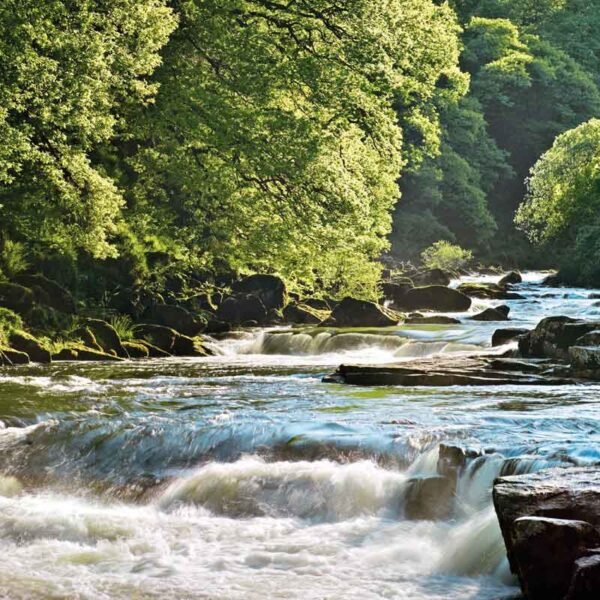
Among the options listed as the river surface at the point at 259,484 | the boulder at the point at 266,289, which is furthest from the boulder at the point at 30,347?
the boulder at the point at 266,289

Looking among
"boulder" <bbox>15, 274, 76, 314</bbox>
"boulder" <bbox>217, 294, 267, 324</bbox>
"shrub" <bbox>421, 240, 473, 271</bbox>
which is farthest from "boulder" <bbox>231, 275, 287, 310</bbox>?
"shrub" <bbox>421, 240, 473, 271</bbox>

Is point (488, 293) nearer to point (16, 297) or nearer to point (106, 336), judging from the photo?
point (106, 336)

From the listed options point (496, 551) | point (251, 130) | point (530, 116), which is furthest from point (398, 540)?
point (530, 116)

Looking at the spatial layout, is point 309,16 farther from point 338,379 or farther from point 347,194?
point 338,379

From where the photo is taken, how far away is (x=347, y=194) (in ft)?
77.3

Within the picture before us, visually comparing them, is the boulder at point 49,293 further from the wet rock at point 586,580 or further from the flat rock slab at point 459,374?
the wet rock at point 586,580

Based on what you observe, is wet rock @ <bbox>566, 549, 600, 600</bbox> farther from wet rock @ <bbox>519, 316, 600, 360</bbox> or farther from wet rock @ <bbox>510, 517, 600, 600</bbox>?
wet rock @ <bbox>519, 316, 600, 360</bbox>

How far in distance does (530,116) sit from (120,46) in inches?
2193

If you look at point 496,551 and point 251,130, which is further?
point 251,130

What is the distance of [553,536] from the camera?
22.7ft

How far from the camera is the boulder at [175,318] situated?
25.1m

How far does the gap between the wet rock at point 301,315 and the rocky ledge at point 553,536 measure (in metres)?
22.4

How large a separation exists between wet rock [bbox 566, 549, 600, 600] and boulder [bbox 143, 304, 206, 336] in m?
19.2

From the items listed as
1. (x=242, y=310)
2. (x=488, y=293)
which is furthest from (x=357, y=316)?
(x=488, y=293)
